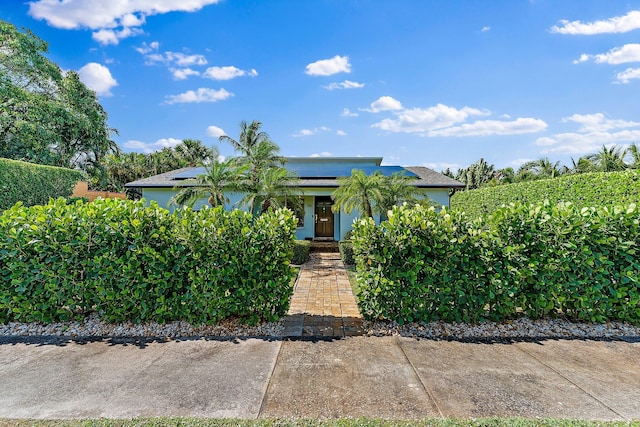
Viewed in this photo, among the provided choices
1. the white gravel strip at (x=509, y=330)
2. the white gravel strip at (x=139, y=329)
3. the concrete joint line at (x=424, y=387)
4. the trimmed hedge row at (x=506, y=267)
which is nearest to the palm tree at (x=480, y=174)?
the trimmed hedge row at (x=506, y=267)

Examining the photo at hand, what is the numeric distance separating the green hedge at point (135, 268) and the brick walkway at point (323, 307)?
2.17 feet

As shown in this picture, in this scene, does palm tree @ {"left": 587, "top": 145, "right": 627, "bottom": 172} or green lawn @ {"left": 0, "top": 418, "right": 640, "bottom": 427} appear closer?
green lawn @ {"left": 0, "top": 418, "right": 640, "bottom": 427}

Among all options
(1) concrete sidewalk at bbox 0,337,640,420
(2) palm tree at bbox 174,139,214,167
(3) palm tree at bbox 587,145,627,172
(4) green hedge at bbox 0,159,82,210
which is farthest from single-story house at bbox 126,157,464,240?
(3) palm tree at bbox 587,145,627,172

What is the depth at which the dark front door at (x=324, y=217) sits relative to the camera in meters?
18.8

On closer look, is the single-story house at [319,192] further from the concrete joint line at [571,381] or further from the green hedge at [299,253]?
the concrete joint line at [571,381]

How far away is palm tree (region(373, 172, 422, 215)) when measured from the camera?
1259 cm

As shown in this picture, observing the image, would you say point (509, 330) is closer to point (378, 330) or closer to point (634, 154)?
point (378, 330)

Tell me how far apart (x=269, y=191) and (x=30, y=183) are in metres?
8.97

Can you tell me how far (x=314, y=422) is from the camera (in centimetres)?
270

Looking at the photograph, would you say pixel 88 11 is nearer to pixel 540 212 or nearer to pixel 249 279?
pixel 249 279

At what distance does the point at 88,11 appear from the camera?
8703 millimetres

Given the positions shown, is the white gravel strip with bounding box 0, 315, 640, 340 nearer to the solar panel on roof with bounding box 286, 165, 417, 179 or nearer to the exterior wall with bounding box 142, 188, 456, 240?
the exterior wall with bounding box 142, 188, 456, 240

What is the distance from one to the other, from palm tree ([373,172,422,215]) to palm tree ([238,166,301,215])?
3726 millimetres

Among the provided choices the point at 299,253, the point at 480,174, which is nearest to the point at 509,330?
the point at 299,253
